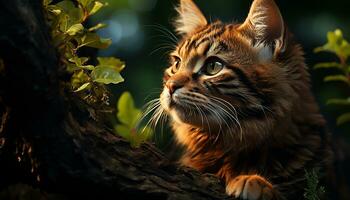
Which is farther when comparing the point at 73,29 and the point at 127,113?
the point at 127,113

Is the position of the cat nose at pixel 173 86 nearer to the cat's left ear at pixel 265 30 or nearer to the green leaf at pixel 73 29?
the cat's left ear at pixel 265 30

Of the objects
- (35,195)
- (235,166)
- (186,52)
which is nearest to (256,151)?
(235,166)

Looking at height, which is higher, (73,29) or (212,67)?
(73,29)

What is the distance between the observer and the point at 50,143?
1948mm

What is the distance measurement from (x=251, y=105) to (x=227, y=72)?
7.9 inches

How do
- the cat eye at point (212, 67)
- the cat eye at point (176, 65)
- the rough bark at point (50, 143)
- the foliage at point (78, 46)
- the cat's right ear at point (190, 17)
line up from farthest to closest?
the cat's right ear at point (190, 17), the cat eye at point (176, 65), the cat eye at point (212, 67), the foliage at point (78, 46), the rough bark at point (50, 143)

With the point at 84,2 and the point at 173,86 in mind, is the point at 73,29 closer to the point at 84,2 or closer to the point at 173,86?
the point at 84,2

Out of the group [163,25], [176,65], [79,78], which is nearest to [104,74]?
[79,78]

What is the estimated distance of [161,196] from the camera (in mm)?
2242

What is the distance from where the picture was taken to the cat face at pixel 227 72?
290 centimetres

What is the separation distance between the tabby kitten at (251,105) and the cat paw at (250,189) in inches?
1.9

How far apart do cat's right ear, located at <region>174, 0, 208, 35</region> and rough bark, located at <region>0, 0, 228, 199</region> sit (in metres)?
1.42

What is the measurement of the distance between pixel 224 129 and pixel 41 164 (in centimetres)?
118

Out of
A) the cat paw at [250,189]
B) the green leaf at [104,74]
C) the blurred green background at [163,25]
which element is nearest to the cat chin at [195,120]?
the cat paw at [250,189]
